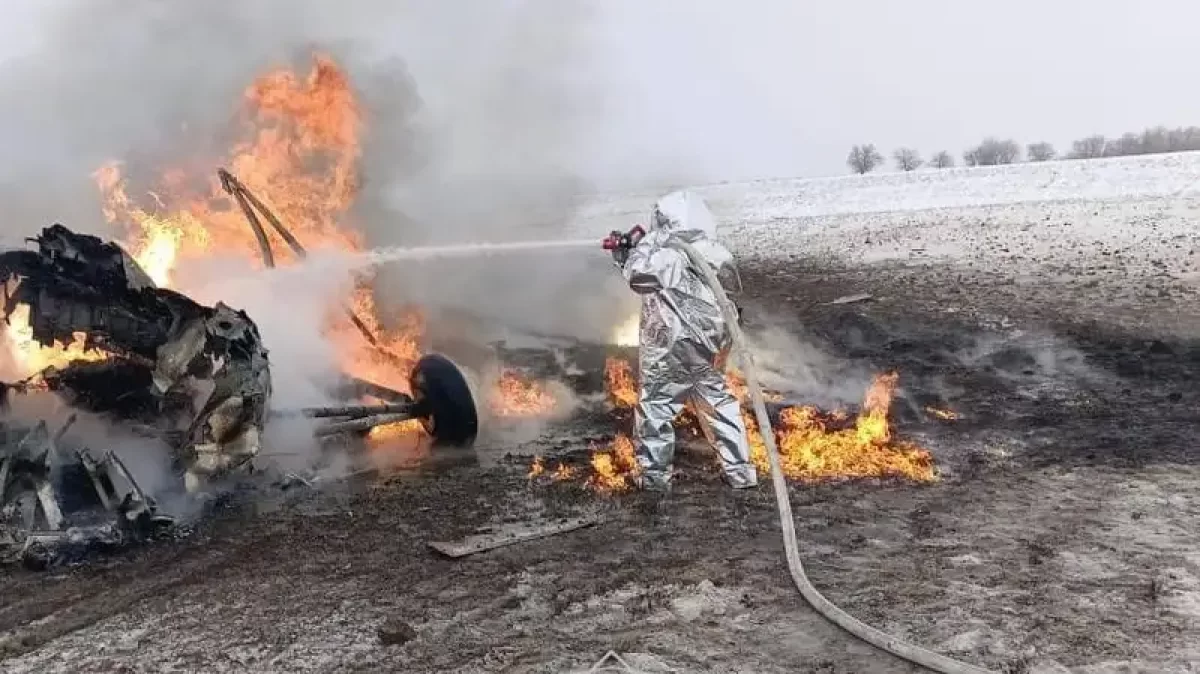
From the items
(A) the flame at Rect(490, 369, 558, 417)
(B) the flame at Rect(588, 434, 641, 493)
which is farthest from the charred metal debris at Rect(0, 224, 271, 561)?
(A) the flame at Rect(490, 369, 558, 417)

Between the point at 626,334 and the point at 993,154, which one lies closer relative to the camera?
the point at 626,334

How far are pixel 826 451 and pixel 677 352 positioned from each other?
5.50 ft

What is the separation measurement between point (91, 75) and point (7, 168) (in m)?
1.94

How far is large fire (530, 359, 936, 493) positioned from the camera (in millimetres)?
6871

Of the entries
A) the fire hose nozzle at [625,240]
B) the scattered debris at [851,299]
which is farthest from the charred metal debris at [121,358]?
the scattered debris at [851,299]

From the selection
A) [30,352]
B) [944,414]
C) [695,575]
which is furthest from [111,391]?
[944,414]

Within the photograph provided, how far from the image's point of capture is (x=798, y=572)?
490 centimetres

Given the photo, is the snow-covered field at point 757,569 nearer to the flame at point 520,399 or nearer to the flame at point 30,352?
the flame at point 520,399

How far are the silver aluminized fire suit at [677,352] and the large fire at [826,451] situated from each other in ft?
1.02

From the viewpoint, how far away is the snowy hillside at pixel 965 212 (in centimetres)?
1814

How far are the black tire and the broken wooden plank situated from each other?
6.70 feet

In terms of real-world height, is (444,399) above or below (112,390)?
below

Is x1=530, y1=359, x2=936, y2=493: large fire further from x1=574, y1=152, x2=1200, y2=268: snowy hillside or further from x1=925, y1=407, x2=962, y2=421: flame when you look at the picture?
x1=574, y1=152, x2=1200, y2=268: snowy hillside

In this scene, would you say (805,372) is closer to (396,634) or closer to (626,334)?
(626,334)
